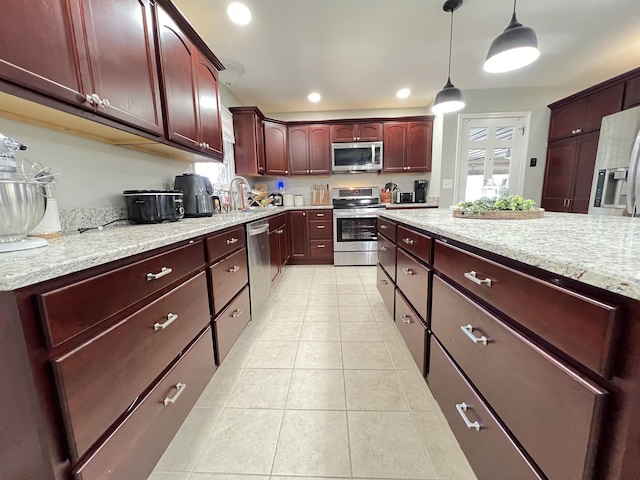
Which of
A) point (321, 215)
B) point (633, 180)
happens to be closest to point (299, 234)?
point (321, 215)

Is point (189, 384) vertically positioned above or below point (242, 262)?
below

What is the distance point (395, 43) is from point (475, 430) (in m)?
3.09

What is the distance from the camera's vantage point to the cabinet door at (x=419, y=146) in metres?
4.00

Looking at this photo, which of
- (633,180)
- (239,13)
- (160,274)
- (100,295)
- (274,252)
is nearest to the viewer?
(100,295)

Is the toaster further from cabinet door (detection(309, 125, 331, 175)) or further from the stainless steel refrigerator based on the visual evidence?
the stainless steel refrigerator

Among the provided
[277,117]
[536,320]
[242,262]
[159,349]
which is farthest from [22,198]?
[277,117]

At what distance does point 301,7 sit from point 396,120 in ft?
8.01

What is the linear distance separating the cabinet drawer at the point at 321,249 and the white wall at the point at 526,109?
226 centimetres

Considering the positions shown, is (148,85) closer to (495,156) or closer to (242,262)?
(242,262)

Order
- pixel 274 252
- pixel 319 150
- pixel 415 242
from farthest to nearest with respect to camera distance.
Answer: pixel 319 150 → pixel 274 252 → pixel 415 242

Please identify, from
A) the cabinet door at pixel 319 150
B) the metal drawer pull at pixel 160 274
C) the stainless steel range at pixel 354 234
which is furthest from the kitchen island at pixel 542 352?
the cabinet door at pixel 319 150

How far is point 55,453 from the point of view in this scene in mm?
563

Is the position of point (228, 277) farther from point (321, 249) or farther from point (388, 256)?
point (321, 249)

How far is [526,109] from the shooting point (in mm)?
3645
